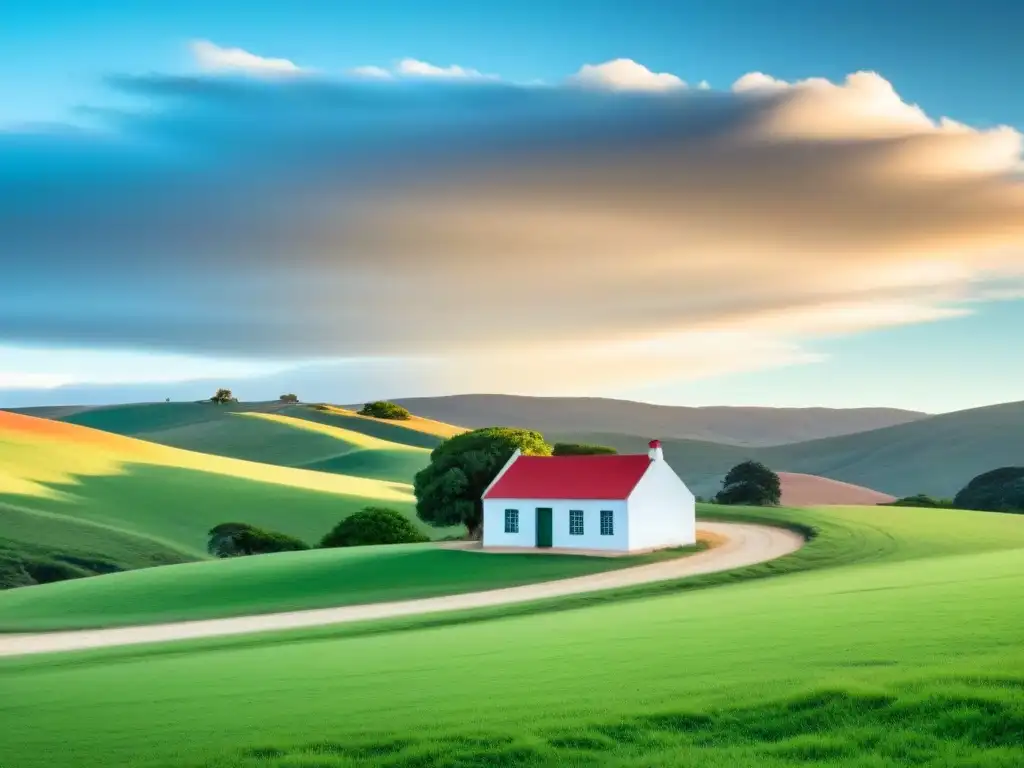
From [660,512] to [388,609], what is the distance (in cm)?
1908

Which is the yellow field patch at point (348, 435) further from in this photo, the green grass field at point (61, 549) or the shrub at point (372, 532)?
the green grass field at point (61, 549)

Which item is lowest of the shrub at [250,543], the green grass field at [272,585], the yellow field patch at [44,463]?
the shrub at [250,543]

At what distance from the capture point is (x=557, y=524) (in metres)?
57.4

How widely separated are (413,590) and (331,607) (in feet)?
13.4

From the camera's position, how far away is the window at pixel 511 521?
58.7 m

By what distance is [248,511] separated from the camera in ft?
301

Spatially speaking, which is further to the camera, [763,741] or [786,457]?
[786,457]

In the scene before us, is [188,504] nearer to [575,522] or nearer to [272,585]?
[272,585]

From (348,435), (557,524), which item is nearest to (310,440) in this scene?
(348,435)

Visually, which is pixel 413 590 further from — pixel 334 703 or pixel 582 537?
pixel 334 703

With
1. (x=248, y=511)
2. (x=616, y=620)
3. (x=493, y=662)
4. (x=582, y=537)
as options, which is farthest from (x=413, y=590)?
(x=248, y=511)

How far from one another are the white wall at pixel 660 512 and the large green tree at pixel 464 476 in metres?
11.2

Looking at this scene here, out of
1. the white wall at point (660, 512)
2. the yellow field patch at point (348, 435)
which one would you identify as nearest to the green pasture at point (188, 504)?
the white wall at point (660, 512)

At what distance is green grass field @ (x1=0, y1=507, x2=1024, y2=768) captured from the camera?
13141 mm
